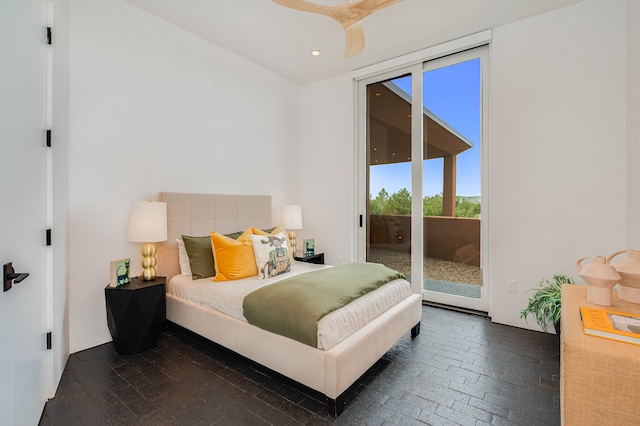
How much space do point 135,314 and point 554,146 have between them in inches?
164

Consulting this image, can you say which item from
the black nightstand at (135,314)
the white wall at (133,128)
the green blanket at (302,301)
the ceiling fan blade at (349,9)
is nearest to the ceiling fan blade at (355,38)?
the ceiling fan blade at (349,9)

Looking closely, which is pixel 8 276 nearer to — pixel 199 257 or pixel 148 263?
pixel 148 263

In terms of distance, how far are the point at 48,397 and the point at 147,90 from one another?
2.66 metres

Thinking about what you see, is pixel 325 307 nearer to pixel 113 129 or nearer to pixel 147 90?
pixel 113 129

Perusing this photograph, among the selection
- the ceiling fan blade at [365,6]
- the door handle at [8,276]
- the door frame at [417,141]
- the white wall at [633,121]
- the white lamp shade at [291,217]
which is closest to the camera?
the door handle at [8,276]

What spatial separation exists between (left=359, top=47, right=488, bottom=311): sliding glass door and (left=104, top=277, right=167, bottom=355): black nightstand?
110 inches

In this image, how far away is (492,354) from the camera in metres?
2.57

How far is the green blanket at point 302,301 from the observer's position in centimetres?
191

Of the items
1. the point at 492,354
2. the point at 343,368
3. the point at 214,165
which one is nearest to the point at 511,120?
the point at 492,354

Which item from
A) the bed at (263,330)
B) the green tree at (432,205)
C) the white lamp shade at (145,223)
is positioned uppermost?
the green tree at (432,205)

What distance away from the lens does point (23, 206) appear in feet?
5.08

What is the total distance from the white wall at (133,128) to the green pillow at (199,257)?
1.65 feet

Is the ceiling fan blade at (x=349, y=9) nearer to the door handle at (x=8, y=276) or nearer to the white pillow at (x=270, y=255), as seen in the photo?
the white pillow at (x=270, y=255)

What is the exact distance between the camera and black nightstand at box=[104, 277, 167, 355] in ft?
8.05
